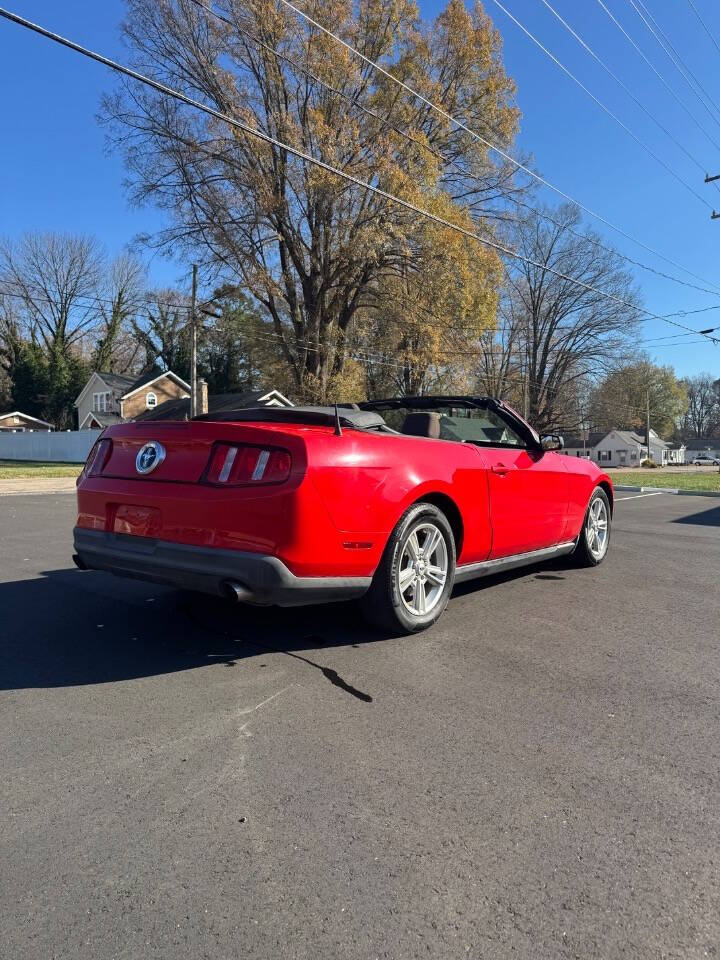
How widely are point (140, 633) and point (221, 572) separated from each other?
1.13 metres

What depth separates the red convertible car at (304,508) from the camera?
10.5ft

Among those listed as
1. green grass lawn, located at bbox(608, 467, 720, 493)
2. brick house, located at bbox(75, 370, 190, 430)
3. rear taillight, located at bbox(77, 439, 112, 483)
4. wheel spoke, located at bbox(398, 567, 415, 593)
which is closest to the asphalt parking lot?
wheel spoke, located at bbox(398, 567, 415, 593)

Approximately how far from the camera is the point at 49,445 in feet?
145

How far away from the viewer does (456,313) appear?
28.1m

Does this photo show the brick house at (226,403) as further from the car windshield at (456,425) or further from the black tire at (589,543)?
the car windshield at (456,425)

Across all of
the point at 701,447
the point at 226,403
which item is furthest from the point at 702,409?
the point at 226,403

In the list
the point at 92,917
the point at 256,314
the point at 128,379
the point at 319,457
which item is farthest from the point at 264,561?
the point at 128,379

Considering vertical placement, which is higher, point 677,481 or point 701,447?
point 701,447

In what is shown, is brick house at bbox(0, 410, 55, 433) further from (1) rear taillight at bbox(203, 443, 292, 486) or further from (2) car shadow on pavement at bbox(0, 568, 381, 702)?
(1) rear taillight at bbox(203, 443, 292, 486)

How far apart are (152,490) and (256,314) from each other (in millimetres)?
28769

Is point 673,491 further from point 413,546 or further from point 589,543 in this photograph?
point 413,546

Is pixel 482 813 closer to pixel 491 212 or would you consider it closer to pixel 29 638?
pixel 29 638

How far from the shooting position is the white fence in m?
42.4

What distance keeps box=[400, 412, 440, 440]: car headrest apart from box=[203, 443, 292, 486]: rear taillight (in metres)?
1.41
